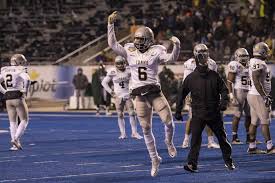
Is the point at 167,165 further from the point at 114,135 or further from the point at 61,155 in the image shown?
the point at 114,135

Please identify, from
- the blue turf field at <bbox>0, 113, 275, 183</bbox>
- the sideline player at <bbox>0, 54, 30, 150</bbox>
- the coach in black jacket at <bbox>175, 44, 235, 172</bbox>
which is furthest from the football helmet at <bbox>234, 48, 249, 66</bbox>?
the coach in black jacket at <bbox>175, 44, 235, 172</bbox>

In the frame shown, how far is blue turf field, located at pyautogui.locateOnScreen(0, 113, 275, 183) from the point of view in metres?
11.5

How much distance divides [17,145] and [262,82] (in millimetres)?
4988

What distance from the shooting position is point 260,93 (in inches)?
565

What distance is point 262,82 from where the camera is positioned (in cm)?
1458

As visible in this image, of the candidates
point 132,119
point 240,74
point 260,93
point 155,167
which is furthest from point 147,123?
point 132,119

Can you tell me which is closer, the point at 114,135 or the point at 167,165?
the point at 167,165

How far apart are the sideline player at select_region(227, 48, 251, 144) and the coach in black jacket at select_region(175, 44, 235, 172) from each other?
5025 mm

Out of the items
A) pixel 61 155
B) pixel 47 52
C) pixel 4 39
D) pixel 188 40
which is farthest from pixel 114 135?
pixel 4 39

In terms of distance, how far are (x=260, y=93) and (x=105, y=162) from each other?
288 cm

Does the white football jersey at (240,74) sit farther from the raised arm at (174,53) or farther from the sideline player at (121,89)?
the raised arm at (174,53)

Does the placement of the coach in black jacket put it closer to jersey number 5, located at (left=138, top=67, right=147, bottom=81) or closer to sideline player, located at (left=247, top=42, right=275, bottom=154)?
jersey number 5, located at (left=138, top=67, right=147, bottom=81)

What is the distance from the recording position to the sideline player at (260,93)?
1434cm

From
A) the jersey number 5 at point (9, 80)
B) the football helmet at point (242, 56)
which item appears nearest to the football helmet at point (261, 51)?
the football helmet at point (242, 56)
